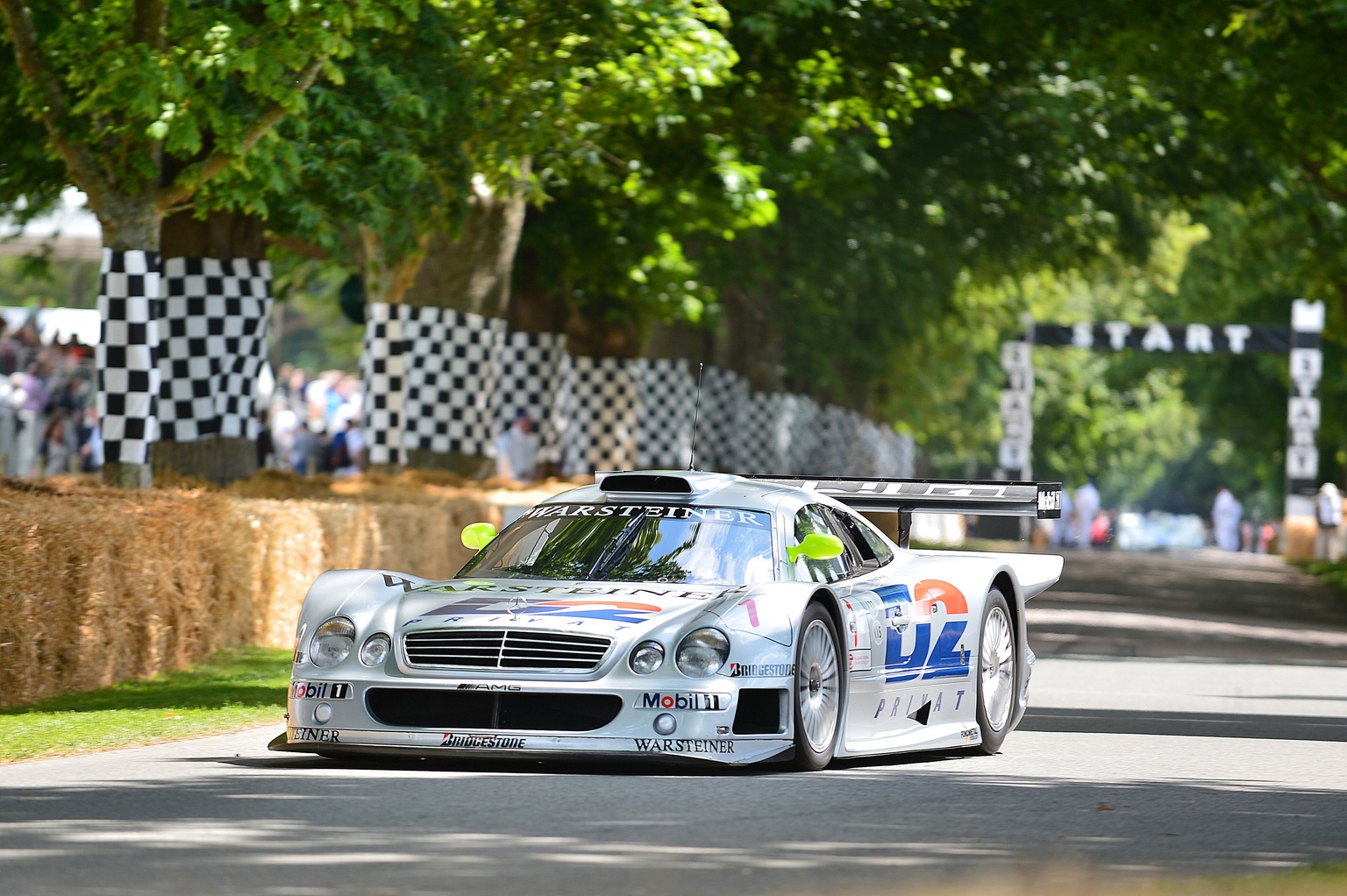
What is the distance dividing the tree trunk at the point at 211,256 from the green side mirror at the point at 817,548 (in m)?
9.85

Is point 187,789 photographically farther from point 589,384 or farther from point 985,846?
point 589,384

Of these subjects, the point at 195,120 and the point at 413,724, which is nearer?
the point at 413,724

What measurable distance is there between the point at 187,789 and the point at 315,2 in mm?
8218

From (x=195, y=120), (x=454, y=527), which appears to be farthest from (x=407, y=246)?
(x=195, y=120)

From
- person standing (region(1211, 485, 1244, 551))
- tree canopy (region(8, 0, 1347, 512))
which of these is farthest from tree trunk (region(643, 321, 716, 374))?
person standing (region(1211, 485, 1244, 551))

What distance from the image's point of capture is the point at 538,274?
30062 millimetres

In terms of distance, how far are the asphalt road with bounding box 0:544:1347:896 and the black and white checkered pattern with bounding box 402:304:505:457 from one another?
13.6 metres

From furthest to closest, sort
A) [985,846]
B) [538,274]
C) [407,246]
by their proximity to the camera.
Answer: [538,274]
[407,246]
[985,846]

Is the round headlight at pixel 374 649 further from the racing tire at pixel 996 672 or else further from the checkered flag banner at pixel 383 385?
the checkered flag banner at pixel 383 385

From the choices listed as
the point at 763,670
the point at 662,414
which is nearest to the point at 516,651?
the point at 763,670

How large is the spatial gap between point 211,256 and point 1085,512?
166 feet

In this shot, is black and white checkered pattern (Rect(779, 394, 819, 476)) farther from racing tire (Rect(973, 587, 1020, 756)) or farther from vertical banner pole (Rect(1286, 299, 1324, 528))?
racing tire (Rect(973, 587, 1020, 756))

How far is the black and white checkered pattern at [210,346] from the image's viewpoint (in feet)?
62.2

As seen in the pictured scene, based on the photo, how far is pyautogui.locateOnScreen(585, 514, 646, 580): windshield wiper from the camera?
392 inches
